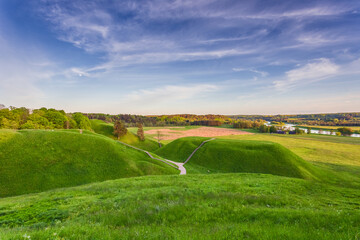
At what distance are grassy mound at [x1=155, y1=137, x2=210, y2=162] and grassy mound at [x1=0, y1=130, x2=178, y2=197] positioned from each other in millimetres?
18107

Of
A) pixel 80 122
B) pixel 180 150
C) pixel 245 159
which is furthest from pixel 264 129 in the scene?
pixel 80 122

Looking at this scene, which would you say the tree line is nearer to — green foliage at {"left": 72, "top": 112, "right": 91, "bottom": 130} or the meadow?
green foliage at {"left": 72, "top": 112, "right": 91, "bottom": 130}

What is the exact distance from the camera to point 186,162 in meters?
57.4

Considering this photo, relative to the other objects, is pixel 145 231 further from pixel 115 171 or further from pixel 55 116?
pixel 55 116

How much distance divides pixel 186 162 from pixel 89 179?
33.3 m

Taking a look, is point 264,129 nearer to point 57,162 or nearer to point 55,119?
point 57,162

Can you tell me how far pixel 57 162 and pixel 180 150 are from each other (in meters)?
43.7

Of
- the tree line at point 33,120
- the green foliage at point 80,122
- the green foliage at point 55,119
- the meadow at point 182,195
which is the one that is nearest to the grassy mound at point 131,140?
the meadow at point 182,195

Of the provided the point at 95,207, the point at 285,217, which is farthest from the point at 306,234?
the point at 95,207

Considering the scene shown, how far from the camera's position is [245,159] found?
55062 millimetres

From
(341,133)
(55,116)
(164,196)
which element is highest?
(55,116)

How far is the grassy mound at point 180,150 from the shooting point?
63.3 meters

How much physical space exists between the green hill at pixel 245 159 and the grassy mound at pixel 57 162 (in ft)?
52.7

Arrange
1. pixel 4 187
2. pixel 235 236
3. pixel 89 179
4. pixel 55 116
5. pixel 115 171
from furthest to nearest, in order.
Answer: pixel 55 116
pixel 115 171
pixel 89 179
pixel 4 187
pixel 235 236
